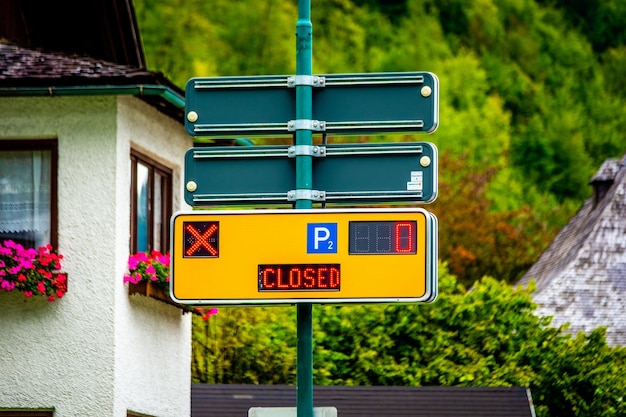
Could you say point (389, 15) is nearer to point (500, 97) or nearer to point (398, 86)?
point (500, 97)

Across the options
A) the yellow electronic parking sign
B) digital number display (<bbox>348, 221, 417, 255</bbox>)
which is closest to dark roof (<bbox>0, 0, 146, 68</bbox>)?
the yellow electronic parking sign

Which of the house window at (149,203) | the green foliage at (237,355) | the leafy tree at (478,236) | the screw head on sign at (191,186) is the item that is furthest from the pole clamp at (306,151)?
the leafy tree at (478,236)

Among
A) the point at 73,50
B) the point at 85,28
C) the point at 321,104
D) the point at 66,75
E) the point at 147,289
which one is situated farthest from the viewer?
the point at 85,28

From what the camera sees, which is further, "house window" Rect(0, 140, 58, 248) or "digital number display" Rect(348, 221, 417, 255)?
"house window" Rect(0, 140, 58, 248)

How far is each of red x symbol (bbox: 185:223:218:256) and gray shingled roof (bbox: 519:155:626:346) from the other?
1197 inches

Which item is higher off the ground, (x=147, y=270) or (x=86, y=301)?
(x=147, y=270)

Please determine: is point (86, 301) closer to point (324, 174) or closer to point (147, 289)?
point (147, 289)

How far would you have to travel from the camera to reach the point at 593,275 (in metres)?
44.3

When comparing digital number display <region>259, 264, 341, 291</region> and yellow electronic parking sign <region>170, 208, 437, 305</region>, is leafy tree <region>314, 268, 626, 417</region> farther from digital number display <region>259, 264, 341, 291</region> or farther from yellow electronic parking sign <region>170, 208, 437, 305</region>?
digital number display <region>259, 264, 341, 291</region>

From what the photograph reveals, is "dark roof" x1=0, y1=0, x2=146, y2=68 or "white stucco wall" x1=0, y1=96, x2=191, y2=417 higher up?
"dark roof" x1=0, y1=0, x2=146, y2=68

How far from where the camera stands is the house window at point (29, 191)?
17891 millimetres

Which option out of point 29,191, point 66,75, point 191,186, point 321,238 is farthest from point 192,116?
point 29,191

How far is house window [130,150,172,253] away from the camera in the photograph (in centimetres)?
1862

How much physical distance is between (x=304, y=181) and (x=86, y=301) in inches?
234
